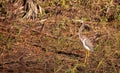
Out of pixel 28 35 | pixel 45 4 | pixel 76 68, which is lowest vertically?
pixel 76 68

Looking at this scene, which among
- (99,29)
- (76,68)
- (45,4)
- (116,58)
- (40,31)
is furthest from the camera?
(45,4)

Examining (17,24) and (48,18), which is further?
(48,18)

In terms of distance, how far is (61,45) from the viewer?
5.79 m

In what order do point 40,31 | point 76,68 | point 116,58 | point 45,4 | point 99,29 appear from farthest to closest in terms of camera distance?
point 45,4 → point 99,29 → point 40,31 → point 116,58 → point 76,68

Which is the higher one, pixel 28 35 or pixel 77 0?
pixel 77 0

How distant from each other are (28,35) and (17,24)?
0.40 metres

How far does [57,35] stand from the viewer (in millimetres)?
6098

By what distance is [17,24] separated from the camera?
20.5 feet

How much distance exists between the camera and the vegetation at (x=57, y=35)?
5.24 meters

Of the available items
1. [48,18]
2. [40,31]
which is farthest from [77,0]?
[40,31]

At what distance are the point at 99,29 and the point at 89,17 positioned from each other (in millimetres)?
466

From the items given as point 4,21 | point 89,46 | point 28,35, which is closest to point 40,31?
point 28,35

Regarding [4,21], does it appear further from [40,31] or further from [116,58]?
[116,58]

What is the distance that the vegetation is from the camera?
5238mm
